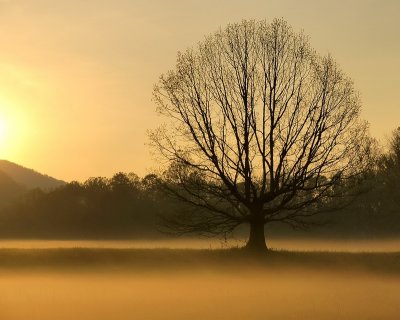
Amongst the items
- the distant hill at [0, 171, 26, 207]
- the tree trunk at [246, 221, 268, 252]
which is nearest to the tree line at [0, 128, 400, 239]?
the tree trunk at [246, 221, 268, 252]

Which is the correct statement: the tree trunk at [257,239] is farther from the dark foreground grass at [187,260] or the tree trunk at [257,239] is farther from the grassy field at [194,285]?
the grassy field at [194,285]

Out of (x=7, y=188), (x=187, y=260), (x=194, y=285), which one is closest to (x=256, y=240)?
(x=187, y=260)

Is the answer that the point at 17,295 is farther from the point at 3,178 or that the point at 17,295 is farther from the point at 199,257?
the point at 3,178

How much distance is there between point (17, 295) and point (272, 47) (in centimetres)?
1733

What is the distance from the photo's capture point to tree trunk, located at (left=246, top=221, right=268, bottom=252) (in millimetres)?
28547

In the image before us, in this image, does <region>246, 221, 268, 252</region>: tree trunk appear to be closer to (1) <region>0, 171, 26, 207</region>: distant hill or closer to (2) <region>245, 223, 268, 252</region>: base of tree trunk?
(2) <region>245, 223, 268, 252</region>: base of tree trunk

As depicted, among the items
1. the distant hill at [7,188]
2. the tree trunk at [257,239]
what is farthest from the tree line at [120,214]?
the distant hill at [7,188]

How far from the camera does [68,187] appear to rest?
10638 cm

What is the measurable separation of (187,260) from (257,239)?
12.7 ft

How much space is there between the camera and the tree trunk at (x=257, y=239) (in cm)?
2855

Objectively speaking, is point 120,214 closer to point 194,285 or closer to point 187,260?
point 187,260

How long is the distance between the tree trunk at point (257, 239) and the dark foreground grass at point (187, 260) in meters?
0.62

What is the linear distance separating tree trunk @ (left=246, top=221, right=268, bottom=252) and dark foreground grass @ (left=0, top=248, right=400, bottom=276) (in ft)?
2.04

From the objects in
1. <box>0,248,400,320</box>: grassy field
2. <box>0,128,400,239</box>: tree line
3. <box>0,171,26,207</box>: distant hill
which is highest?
<box>0,171,26,207</box>: distant hill
